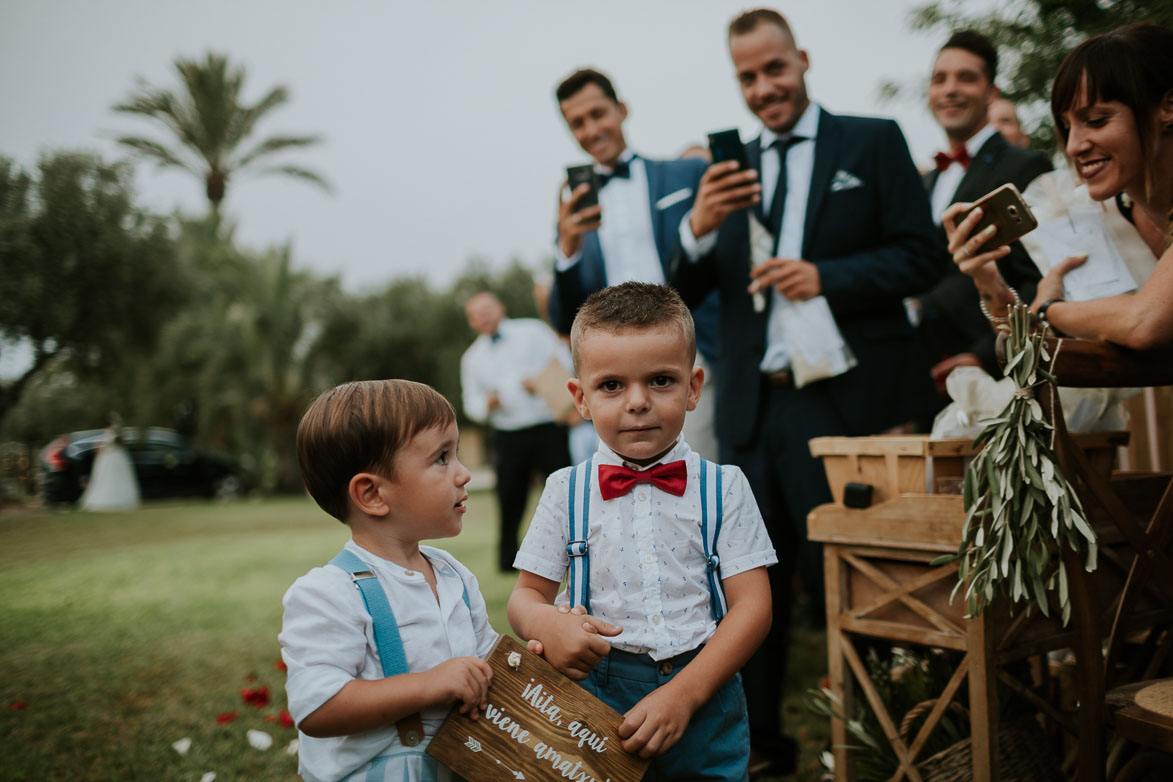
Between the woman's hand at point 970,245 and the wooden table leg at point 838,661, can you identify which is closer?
the woman's hand at point 970,245

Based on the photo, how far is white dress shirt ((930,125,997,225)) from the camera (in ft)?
12.6

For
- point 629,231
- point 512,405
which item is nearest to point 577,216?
point 629,231

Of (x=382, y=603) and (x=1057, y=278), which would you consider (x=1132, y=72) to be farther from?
(x=382, y=603)

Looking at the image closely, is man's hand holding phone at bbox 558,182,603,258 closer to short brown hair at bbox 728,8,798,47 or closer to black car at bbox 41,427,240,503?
short brown hair at bbox 728,8,798,47

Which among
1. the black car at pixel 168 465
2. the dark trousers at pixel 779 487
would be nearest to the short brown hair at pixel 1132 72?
the dark trousers at pixel 779 487

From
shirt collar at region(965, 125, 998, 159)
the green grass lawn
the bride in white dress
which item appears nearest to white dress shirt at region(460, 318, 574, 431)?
the green grass lawn

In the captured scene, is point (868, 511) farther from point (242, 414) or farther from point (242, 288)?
point (242, 288)

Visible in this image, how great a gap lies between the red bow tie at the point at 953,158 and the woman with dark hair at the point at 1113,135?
1841 millimetres

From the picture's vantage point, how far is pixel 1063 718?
229cm

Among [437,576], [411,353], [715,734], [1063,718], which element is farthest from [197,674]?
[411,353]

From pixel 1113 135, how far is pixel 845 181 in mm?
906

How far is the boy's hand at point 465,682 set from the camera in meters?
1.64

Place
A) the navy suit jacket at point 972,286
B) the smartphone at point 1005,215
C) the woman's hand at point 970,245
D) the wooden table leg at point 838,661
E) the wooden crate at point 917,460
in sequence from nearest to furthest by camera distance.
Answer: the smartphone at point 1005,215 → the woman's hand at point 970,245 → the wooden crate at point 917,460 → the wooden table leg at point 838,661 → the navy suit jacket at point 972,286

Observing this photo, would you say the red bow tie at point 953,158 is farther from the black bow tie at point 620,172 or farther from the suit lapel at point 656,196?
the black bow tie at point 620,172
